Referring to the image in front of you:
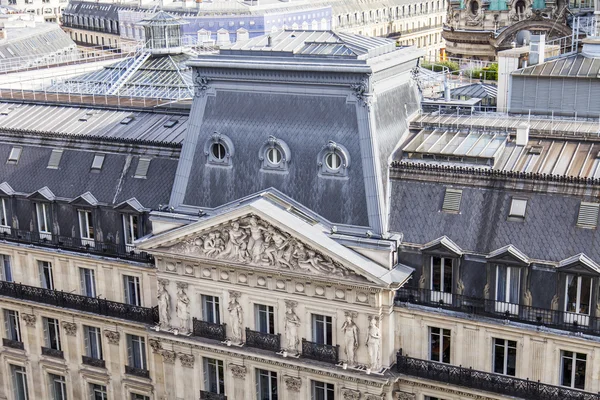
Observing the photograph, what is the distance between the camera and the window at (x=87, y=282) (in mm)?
58531

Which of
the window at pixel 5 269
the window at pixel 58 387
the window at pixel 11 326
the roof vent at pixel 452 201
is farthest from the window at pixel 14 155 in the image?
the roof vent at pixel 452 201

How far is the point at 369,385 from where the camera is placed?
4759cm

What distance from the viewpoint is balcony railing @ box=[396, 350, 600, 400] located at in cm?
4428

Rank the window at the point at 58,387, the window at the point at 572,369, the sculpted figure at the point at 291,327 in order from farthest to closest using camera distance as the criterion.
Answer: the window at the point at 58,387, the sculpted figure at the point at 291,327, the window at the point at 572,369

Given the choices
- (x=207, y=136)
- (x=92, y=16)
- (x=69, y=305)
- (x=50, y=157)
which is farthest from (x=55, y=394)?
(x=92, y=16)

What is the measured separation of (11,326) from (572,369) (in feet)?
121

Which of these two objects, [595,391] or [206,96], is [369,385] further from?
[206,96]

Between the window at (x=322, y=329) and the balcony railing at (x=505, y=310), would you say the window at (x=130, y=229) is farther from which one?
the balcony railing at (x=505, y=310)

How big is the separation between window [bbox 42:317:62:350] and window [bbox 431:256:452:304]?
26169mm

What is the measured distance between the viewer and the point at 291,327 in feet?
162

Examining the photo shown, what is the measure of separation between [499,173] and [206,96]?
16.7 meters

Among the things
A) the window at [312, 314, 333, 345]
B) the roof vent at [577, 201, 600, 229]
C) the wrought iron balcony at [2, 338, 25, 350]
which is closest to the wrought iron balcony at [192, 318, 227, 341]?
the window at [312, 314, 333, 345]

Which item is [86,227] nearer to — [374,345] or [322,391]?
[322,391]

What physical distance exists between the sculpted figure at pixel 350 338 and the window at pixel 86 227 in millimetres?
18567
